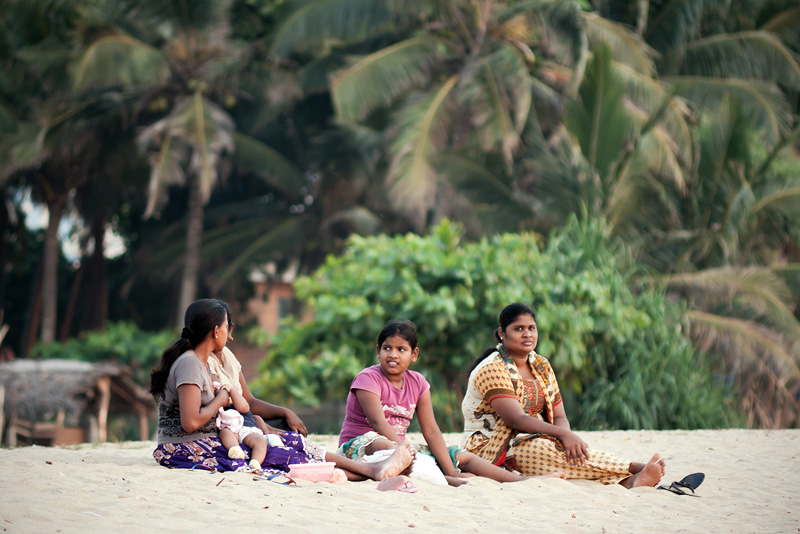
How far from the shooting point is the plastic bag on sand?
4.79 metres

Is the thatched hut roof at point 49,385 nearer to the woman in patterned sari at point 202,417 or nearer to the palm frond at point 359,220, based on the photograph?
the palm frond at point 359,220

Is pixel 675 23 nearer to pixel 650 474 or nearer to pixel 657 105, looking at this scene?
pixel 657 105

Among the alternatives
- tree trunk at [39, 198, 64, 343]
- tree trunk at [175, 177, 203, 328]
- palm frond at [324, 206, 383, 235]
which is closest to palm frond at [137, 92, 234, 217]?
tree trunk at [175, 177, 203, 328]

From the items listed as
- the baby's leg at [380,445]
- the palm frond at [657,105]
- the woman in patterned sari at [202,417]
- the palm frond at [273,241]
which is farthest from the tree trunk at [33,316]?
the baby's leg at [380,445]

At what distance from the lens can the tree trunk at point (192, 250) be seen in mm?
17406

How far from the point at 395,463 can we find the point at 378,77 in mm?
10620

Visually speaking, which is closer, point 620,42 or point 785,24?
point 620,42

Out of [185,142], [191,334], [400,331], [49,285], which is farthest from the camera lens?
[49,285]

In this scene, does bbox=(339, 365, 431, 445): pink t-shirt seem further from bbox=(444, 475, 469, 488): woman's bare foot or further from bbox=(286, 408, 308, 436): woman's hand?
bbox=(444, 475, 469, 488): woman's bare foot

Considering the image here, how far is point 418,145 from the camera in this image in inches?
552

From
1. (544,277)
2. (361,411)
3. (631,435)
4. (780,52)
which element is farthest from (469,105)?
(361,411)

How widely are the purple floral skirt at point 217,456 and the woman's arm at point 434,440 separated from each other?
2.04ft

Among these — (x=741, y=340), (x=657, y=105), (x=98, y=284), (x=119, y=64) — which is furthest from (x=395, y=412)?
(x=98, y=284)

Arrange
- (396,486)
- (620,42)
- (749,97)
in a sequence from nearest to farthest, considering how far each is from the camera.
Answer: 1. (396,486)
2. (620,42)
3. (749,97)
